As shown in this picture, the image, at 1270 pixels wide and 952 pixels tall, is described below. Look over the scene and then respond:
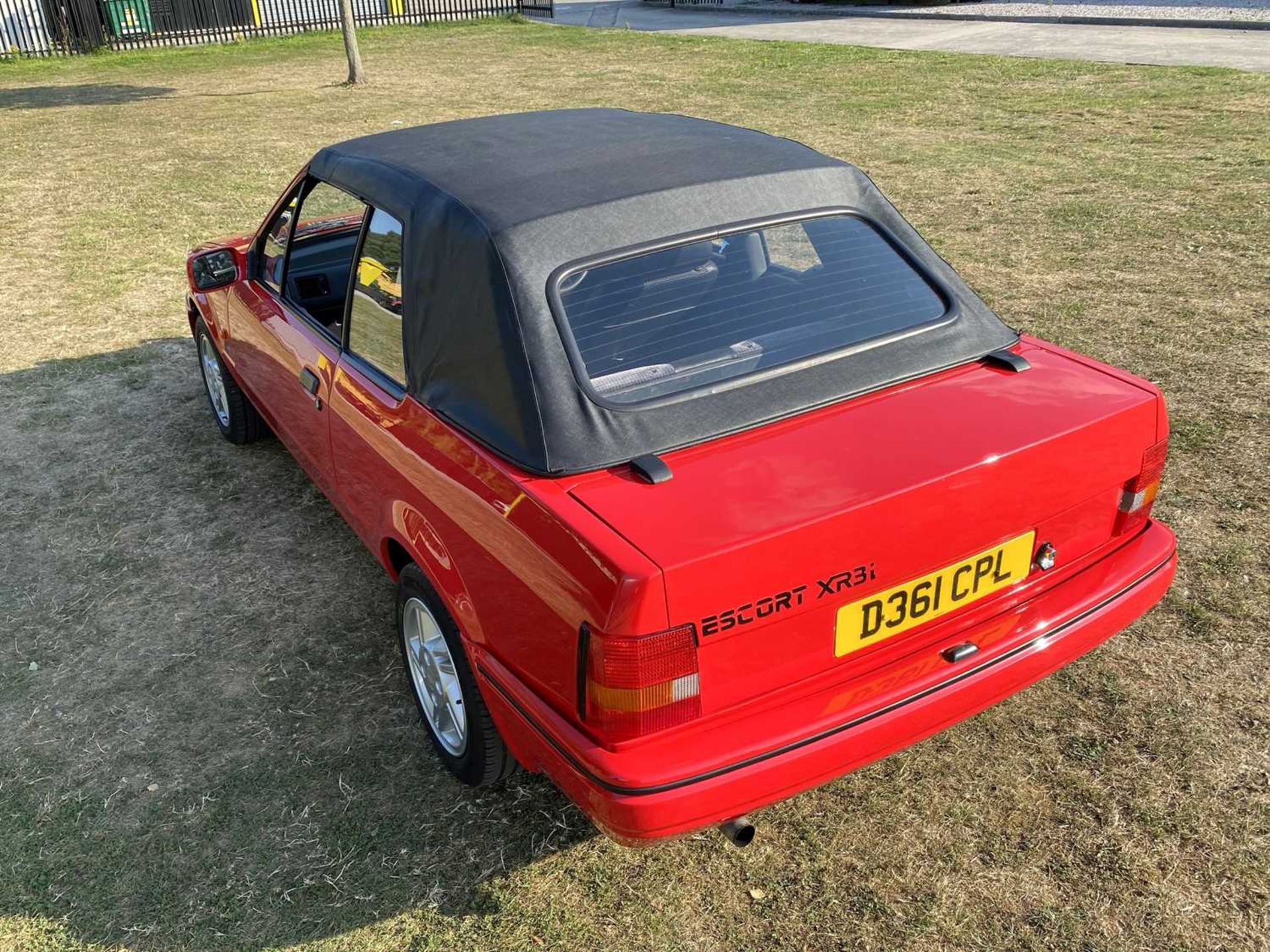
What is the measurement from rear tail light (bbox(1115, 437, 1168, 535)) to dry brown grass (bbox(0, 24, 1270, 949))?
0.73 meters

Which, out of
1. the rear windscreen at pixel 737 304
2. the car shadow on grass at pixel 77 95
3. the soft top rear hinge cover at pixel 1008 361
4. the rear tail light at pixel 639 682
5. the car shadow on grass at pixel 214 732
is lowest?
the car shadow on grass at pixel 214 732

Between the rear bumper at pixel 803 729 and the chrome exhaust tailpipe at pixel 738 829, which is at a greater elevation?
the rear bumper at pixel 803 729

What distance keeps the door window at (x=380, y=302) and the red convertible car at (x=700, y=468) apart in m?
0.01

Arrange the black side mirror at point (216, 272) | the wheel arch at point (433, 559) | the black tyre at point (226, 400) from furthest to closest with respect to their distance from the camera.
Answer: the black tyre at point (226, 400) → the black side mirror at point (216, 272) → the wheel arch at point (433, 559)

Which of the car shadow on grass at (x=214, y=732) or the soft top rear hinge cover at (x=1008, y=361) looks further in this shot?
the soft top rear hinge cover at (x=1008, y=361)

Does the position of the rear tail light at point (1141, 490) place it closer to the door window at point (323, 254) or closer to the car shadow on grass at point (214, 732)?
the car shadow on grass at point (214, 732)

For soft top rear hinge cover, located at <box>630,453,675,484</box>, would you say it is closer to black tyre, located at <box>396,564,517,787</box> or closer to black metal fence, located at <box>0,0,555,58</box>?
black tyre, located at <box>396,564,517,787</box>

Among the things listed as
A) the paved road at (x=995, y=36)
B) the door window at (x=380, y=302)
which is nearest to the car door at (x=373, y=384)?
the door window at (x=380, y=302)

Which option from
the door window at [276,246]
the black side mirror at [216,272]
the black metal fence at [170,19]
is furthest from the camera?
the black metal fence at [170,19]

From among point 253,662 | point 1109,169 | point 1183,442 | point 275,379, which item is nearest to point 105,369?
point 275,379

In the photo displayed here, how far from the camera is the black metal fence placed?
22.1 metres

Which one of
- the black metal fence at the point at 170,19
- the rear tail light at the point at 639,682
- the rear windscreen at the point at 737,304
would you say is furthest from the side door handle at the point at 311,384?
the black metal fence at the point at 170,19

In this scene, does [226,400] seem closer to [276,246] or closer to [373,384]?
[276,246]

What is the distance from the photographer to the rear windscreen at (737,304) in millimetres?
2857
